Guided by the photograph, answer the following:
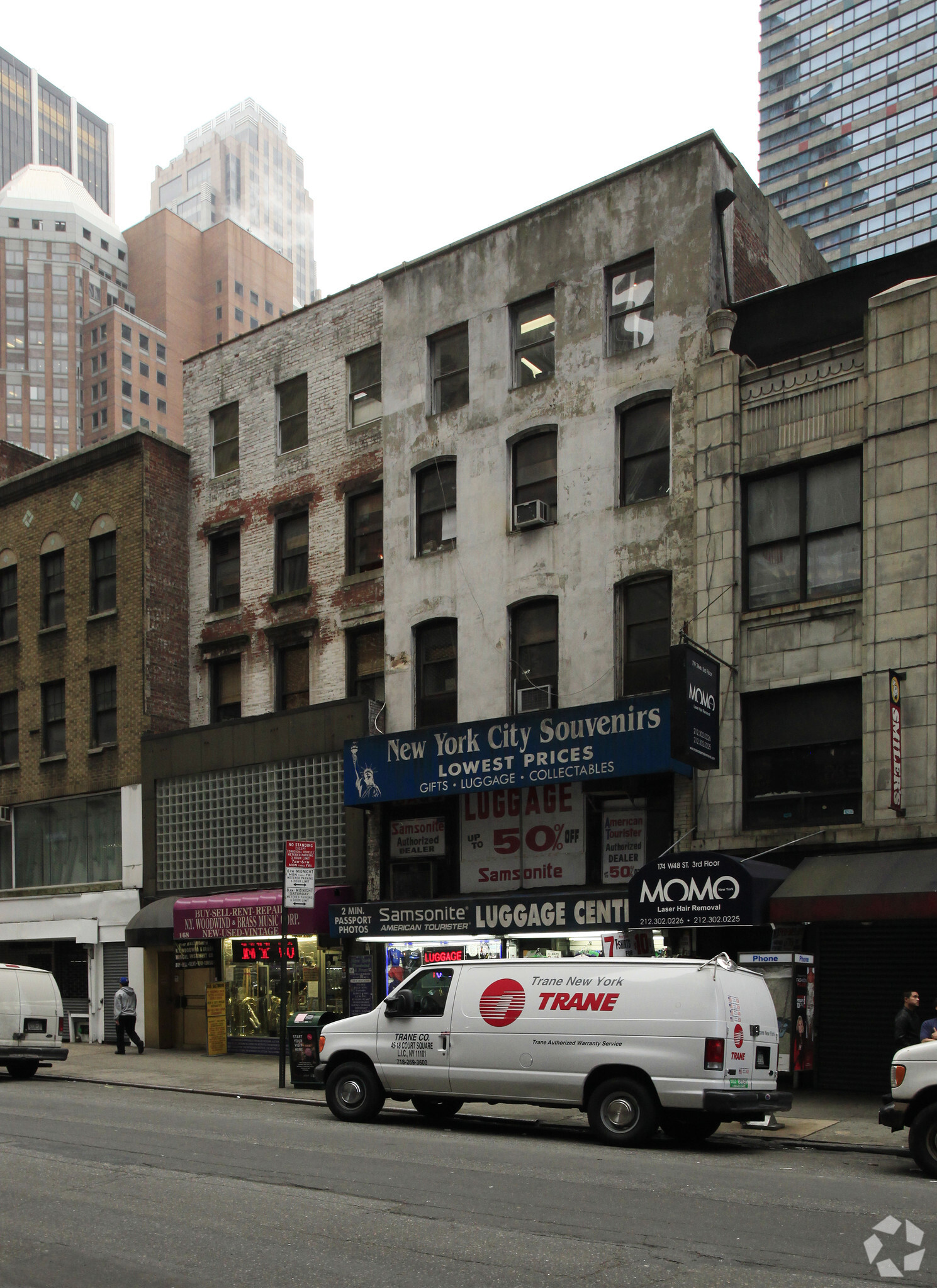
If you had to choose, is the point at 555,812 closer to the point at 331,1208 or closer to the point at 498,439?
the point at 498,439

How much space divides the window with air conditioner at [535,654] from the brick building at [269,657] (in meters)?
3.52

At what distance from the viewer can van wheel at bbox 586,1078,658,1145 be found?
13.0 meters

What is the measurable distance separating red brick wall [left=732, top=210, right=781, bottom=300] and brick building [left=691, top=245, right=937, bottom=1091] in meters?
1.43

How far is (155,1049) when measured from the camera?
27.7m

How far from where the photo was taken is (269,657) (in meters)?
28.2

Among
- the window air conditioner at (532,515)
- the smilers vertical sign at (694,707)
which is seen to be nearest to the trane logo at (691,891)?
the smilers vertical sign at (694,707)

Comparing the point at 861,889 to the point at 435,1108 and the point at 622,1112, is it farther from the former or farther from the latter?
the point at 435,1108

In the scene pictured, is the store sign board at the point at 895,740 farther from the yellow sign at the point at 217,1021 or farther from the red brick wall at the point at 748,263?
the yellow sign at the point at 217,1021

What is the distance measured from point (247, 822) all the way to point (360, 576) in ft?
19.2

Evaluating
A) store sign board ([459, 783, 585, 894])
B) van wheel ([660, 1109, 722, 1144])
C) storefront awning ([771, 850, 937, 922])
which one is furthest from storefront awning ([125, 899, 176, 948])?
van wheel ([660, 1109, 722, 1144])

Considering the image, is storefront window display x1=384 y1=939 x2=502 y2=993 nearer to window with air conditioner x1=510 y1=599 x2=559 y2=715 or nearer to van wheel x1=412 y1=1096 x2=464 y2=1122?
window with air conditioner x1=510 y1=599 x2=559 y2=715

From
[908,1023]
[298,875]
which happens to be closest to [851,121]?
[298,875]

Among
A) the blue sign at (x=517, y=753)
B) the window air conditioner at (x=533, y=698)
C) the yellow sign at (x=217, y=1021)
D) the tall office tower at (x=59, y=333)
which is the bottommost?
the yellow sign at (x=217, y=1021)

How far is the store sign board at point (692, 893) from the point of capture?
59.9ft
